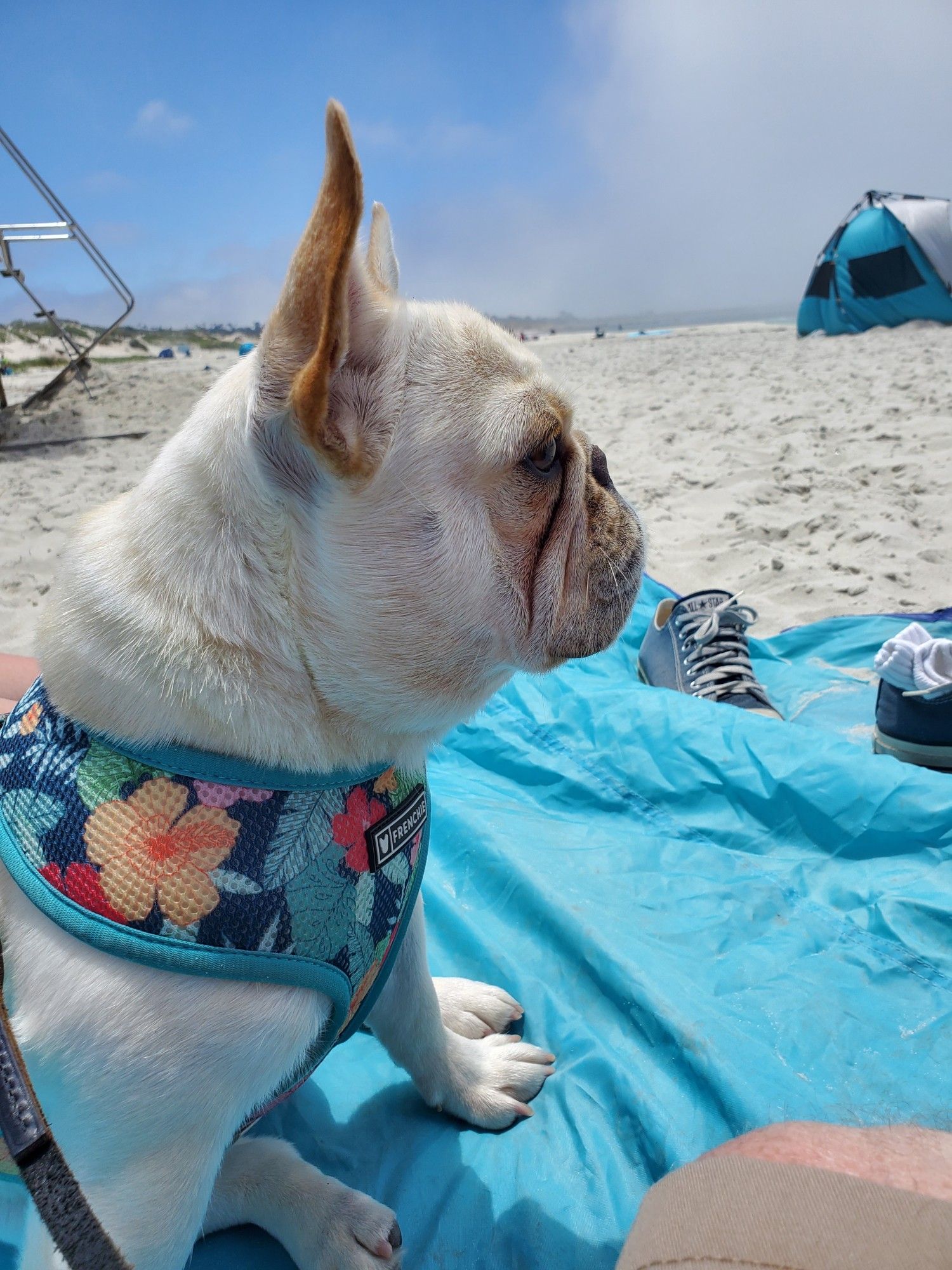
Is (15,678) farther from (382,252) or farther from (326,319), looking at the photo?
(326,319)

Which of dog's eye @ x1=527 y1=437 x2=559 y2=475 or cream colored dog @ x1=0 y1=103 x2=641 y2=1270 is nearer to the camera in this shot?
cream colored dog @ x1=0 y1=103 x2=641 y2=1270

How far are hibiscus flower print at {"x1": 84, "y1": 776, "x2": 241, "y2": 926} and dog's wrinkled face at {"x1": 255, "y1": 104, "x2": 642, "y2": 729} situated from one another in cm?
26

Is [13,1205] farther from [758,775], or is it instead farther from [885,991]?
[758,775]

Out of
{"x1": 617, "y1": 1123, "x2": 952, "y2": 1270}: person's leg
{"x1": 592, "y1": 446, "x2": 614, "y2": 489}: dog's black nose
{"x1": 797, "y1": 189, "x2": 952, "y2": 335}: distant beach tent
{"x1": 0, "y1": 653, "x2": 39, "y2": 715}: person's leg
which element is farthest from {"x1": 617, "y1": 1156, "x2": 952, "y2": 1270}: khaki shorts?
{"x1": 797, "y1": 189, "x2": 952, "y2": 335}: distant beach tent

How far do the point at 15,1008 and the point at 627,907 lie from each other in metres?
1.64

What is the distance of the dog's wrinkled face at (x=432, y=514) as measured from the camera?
1.22m

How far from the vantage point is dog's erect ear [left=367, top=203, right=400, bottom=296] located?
1451 mm

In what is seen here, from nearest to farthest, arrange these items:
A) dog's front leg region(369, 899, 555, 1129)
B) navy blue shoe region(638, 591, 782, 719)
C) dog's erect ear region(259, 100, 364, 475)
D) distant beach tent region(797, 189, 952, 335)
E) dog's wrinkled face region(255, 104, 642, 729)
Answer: dog's erect ear region(259, 100, 364, 475)
dog's wrinkled face region(255, 104, 642, 729)
dog's front leg region(369, 899, 555, 1129)
navy blue shoe region(638, 591, 782, 719)
distant beach tent region(797, 189, 952, 335)

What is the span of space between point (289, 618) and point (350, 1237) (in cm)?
112

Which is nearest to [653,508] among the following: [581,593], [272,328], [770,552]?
[770,552]

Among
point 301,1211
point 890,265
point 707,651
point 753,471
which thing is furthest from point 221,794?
point 890,265

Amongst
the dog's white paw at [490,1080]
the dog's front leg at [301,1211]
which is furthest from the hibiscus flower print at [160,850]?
the dog's white paw at [490,1080]

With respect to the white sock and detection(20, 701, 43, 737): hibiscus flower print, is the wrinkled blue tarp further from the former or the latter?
detection(20, 701, 43, 737): hibiscus flower print

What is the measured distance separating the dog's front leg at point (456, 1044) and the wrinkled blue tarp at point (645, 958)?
0.18 feet
